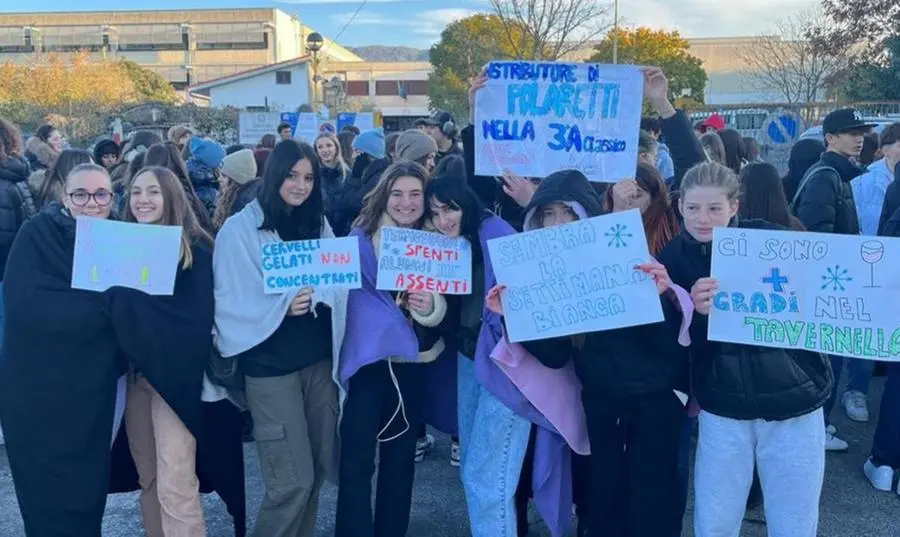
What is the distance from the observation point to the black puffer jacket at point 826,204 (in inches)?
197

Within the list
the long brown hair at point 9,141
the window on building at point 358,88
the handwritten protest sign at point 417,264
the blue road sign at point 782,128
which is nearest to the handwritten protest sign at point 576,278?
the handwritten protest sign at point 417,264

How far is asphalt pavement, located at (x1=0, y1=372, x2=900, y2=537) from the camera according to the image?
4.38 m

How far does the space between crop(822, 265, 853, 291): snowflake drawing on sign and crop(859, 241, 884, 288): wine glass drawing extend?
9 centimetres

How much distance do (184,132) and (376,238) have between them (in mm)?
6635

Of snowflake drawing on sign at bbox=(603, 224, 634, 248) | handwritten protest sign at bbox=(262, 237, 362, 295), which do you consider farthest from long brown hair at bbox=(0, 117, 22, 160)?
snowflake drawing on sign at bbox=(603, 224, 634, 248)

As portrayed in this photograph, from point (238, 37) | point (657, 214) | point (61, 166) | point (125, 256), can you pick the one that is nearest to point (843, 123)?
point (657, 214)

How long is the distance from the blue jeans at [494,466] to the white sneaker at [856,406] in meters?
3.43

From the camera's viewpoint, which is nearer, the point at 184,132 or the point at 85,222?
the point at 85,222

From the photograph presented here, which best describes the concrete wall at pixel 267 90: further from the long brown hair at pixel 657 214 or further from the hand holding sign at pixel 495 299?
the hand holding sign at pixel 495 299

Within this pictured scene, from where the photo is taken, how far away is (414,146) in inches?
245

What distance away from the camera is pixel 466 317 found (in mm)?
3840

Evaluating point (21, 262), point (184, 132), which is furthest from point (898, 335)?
point (184, 132)

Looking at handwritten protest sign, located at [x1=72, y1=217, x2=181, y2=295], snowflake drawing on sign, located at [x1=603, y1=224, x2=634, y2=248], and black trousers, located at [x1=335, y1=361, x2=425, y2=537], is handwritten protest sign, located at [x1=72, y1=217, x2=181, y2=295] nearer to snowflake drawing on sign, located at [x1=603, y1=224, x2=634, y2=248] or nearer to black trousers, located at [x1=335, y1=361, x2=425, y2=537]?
black trousers, located at [x1=335, y1=361, x2=425, y2=537]

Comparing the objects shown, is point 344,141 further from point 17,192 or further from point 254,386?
point 254,386
